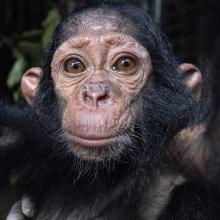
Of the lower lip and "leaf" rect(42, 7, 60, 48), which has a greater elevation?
the lower lip

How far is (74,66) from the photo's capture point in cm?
396

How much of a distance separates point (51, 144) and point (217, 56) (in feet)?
4.67

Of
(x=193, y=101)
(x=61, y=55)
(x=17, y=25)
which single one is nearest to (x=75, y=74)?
(x=61, y=55)

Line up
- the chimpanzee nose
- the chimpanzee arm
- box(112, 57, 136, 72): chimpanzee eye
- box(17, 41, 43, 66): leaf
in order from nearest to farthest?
the chimpanzee nose
the chimpanzee arm
box(112, 57, 136, 72): chimpanzee eye
box(17, 41, 43, 66): leaf

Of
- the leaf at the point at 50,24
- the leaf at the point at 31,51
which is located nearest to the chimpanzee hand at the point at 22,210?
the leaf at the point at 50,24

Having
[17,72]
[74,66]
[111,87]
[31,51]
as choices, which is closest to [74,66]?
[74,66]

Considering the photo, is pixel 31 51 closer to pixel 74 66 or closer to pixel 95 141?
pixel 74 66

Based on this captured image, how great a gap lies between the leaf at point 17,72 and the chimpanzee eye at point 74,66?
1987 mm

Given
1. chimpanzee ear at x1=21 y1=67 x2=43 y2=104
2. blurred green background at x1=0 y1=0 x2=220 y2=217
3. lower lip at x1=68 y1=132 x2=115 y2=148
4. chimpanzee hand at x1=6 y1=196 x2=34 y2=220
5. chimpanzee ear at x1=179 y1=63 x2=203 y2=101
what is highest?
lower lip at x1=68 y1=132 x2=115 y2=148

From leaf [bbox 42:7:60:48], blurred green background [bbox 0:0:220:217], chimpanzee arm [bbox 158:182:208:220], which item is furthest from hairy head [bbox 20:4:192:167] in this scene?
leaf [bbox 42:7:60:48]

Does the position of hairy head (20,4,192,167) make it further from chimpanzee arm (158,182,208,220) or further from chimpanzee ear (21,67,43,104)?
chimpanzee arm (158,182,208,220)

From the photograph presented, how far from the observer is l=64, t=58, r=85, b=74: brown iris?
3917mm

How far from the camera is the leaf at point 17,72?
5950 millimetres

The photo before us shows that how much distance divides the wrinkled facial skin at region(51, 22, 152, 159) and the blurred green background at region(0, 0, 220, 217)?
2.31 ft
